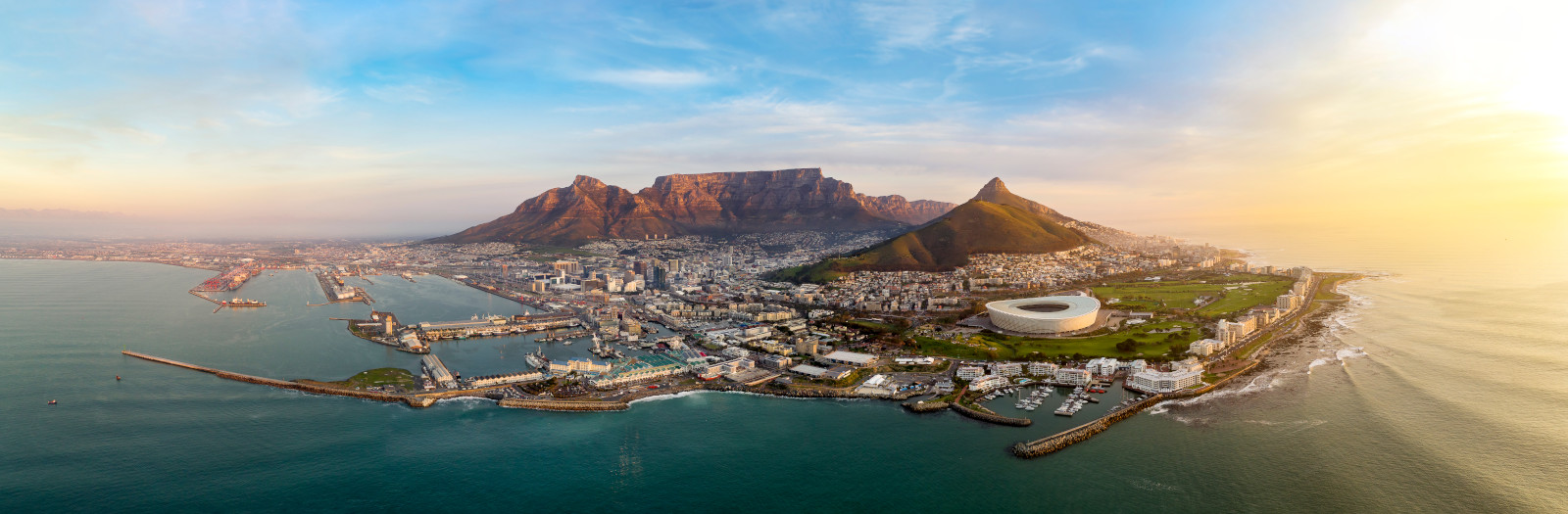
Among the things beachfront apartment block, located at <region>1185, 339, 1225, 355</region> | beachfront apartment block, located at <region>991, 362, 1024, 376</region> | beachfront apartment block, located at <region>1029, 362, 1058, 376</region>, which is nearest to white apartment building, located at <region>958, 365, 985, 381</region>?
beachfront apartment block, located at <region>991, 362, 1024, 376</region>

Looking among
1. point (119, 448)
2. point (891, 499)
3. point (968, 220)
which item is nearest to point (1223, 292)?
point (968, 220)

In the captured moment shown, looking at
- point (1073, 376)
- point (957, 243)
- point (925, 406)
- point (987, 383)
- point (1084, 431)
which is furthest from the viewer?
point (957, 243)

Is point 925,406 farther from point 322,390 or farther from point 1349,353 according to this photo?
point 322,390

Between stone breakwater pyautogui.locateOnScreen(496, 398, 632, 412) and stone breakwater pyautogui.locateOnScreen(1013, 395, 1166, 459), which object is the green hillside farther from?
stone breakwater pyautogui.locateOnScreen(1013, 395, 1166, 459)

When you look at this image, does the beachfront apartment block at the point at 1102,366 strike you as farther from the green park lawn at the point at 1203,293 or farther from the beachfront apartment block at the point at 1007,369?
the green park lawn at the point at 1203,293

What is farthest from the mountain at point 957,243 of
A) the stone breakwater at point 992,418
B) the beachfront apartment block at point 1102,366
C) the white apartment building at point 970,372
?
the stone breakwater at point 992,418

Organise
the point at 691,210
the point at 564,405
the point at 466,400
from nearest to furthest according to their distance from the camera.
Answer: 1. the point at 564,405
2. the point at 466,400
3. the point at 691,210

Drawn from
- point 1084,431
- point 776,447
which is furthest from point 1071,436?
point 776,447
